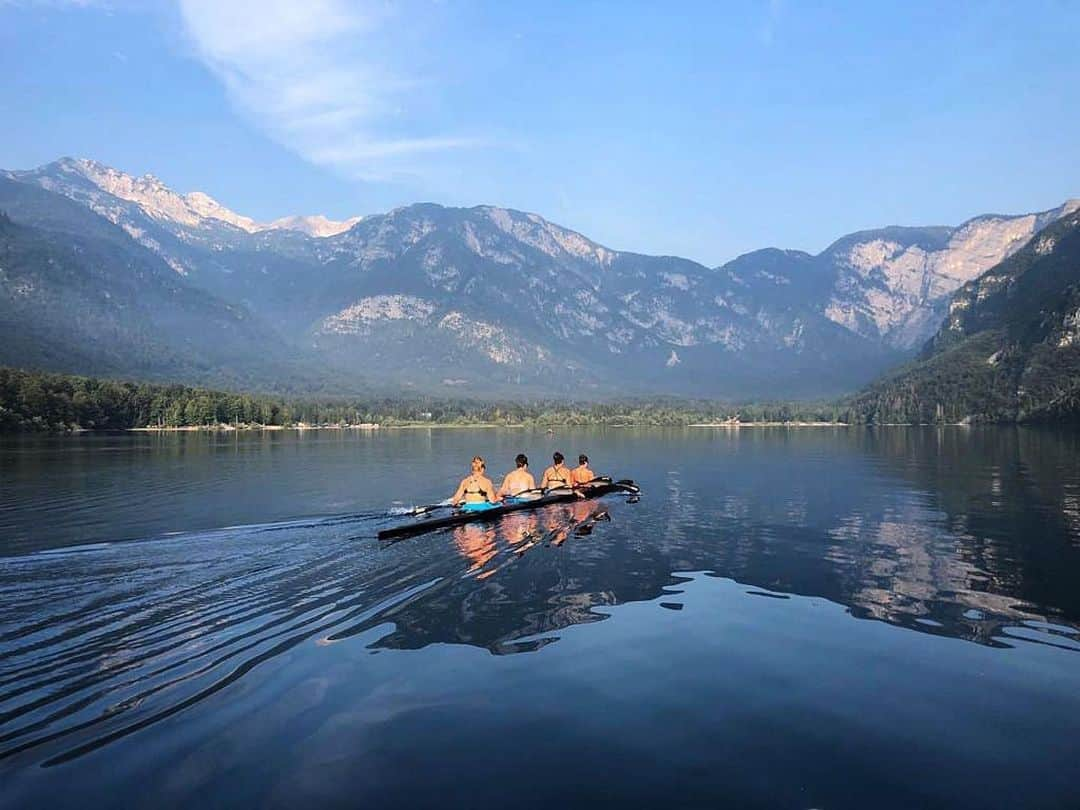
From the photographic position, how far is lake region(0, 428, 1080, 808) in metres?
10.9

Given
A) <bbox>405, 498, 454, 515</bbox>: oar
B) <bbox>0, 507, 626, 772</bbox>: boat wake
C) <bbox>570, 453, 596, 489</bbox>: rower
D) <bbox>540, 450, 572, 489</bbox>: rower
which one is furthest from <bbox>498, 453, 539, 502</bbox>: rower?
<bbox>0, 507, 626, 772</bbox>: boat wake

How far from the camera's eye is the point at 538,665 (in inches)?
623

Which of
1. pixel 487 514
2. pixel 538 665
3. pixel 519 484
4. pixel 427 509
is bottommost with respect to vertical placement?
pixel 538 665

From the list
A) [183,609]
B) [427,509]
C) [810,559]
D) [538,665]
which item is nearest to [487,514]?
[427,509]

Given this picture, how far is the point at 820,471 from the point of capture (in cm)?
7062

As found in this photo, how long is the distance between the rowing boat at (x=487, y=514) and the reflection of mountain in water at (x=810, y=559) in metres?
1.09

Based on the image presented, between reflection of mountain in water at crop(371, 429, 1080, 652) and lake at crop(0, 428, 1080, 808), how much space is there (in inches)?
7.0

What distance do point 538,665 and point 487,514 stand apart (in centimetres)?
1756

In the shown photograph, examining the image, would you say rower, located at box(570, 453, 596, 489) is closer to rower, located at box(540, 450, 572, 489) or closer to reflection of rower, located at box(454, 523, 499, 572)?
rower, located at box(540, 450, 572, 489)

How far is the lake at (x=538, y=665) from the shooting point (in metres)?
10.9

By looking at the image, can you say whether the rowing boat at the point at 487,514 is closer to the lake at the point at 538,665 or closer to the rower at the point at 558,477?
the rower at the point at 558,477

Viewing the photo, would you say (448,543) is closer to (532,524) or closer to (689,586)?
(532,524)

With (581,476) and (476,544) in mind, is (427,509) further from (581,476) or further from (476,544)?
(581,476)

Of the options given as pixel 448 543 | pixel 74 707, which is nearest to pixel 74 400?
pixel 448 543
